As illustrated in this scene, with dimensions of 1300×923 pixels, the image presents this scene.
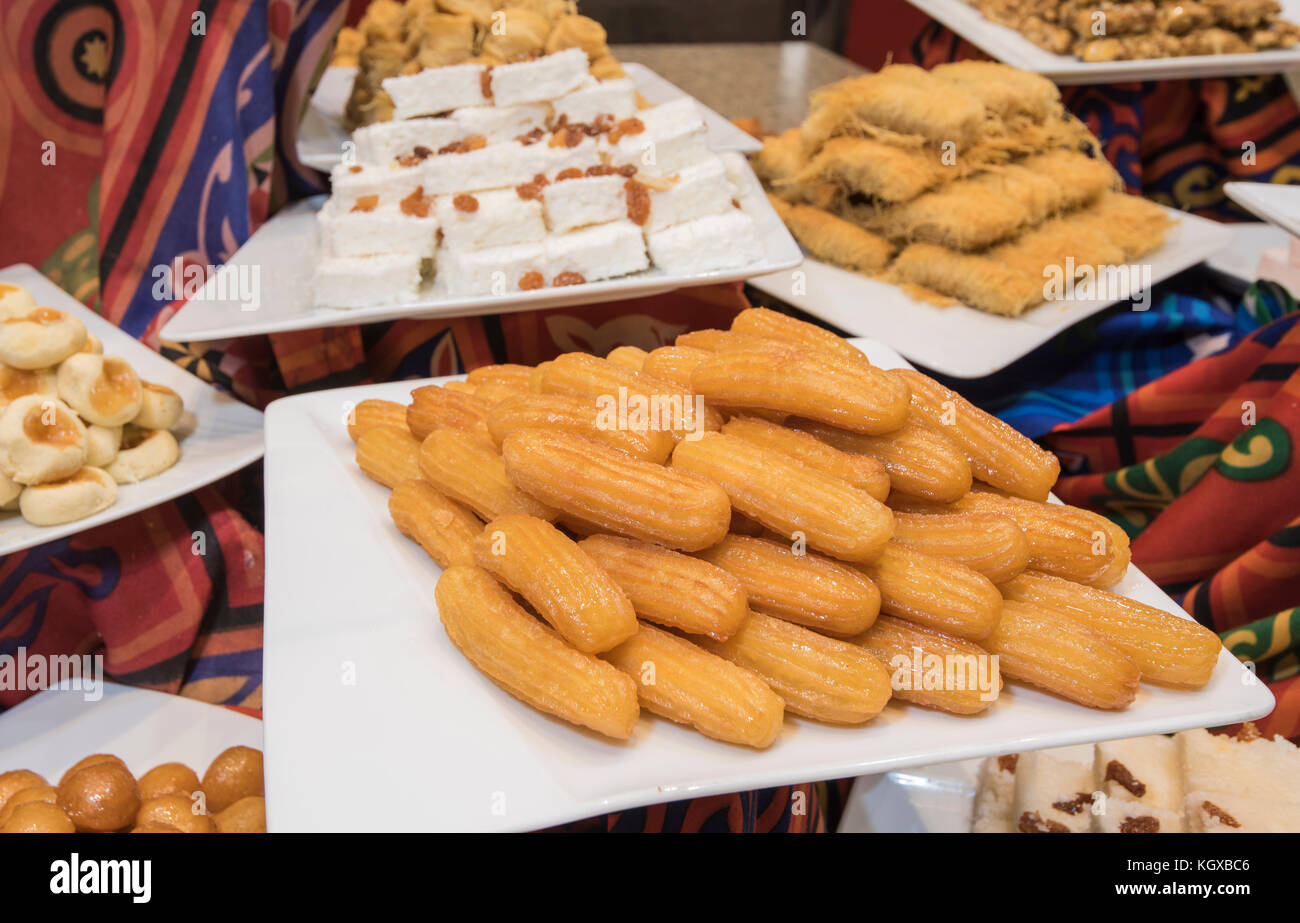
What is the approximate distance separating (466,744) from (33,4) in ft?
5.57

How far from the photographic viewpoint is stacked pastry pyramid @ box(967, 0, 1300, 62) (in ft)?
9.26

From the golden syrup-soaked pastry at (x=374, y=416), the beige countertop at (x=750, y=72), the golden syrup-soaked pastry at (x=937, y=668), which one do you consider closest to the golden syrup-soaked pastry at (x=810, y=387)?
the golden syrup-soaked pastry at (x=937, y=668)

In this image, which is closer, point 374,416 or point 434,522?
point 434,522

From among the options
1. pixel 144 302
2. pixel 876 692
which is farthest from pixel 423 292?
pixel 876 692

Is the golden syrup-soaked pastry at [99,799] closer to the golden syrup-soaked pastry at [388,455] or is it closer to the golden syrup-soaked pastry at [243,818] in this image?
the golden syrup-soaked pastry at [243,818]

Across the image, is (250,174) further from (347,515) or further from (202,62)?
(347,515)

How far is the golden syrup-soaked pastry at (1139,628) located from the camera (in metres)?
0.96

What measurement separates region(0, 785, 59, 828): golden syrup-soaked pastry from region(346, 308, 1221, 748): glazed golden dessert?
2.11ft

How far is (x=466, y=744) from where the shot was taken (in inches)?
35.9

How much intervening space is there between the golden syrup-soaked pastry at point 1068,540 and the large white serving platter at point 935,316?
82 cm

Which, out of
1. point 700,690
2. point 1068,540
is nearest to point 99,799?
point 700,690

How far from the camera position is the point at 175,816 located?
1.27 metres

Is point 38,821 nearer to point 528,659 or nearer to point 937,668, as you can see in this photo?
point 528,659

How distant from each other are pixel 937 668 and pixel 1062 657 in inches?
4.7
